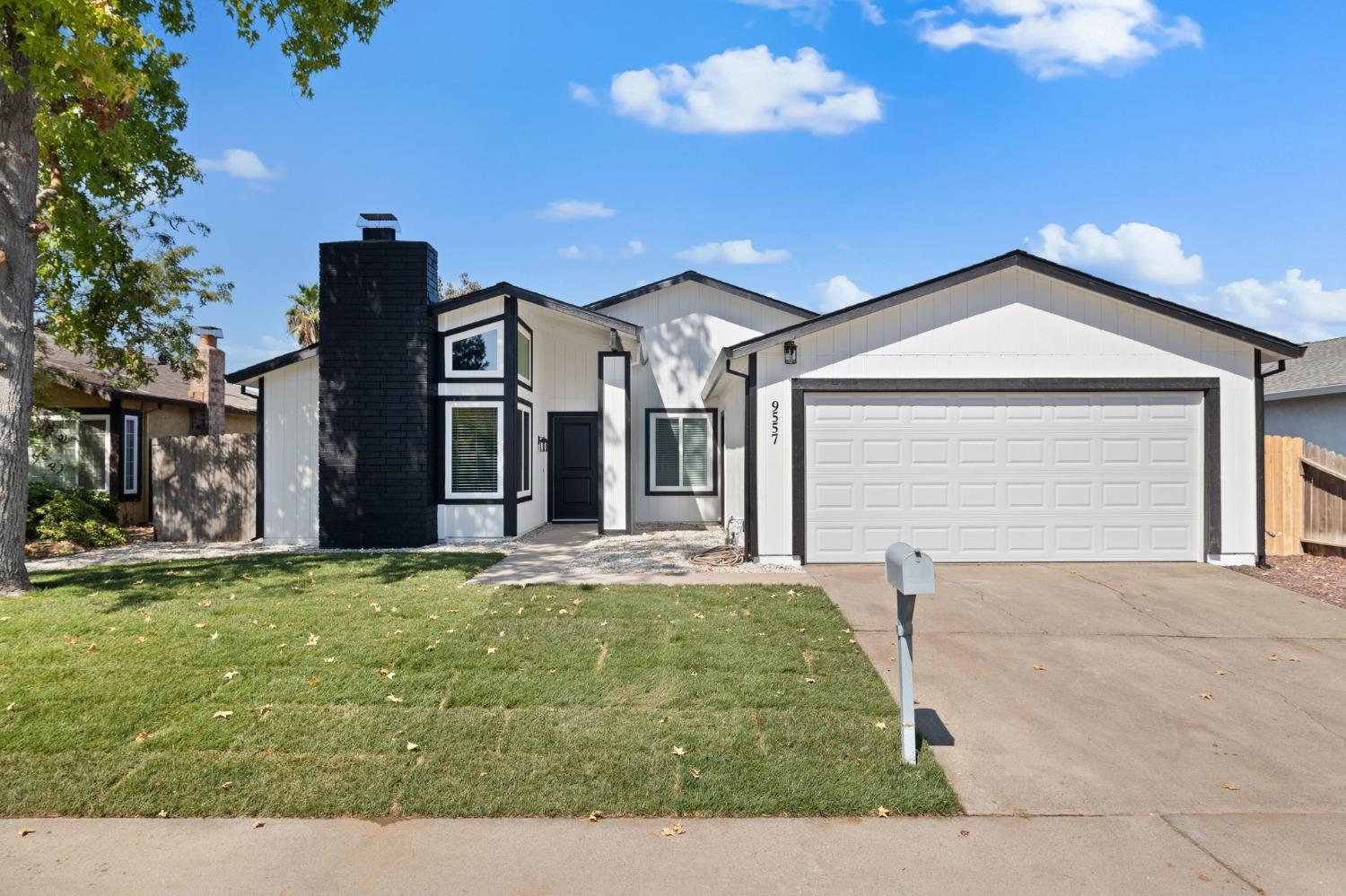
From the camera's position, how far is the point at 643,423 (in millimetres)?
15414

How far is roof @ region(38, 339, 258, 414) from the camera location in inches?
554

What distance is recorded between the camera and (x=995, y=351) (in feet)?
31.4

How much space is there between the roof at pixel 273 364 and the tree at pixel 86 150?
2.37 m

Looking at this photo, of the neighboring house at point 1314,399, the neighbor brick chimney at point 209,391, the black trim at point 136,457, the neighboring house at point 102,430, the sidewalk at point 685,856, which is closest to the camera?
the sidewalk at point 685,856

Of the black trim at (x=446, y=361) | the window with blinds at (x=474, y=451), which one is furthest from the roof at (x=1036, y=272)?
the window with blinds at (x=474, y=451)

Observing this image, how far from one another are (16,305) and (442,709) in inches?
310

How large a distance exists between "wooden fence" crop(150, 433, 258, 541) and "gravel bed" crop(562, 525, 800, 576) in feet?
20.7

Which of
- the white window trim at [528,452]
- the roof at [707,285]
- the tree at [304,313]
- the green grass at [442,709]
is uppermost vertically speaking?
the tree at [304,313]

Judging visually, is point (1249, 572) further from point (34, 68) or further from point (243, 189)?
point (243, 189)

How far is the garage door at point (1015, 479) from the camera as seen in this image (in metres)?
9.48

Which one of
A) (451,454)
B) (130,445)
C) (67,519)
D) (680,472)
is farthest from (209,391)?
(680,472)

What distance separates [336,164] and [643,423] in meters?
8.17

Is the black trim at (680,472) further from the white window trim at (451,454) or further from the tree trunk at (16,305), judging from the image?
the tree trunk at (16,305)

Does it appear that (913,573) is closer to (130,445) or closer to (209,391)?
(130,445)
